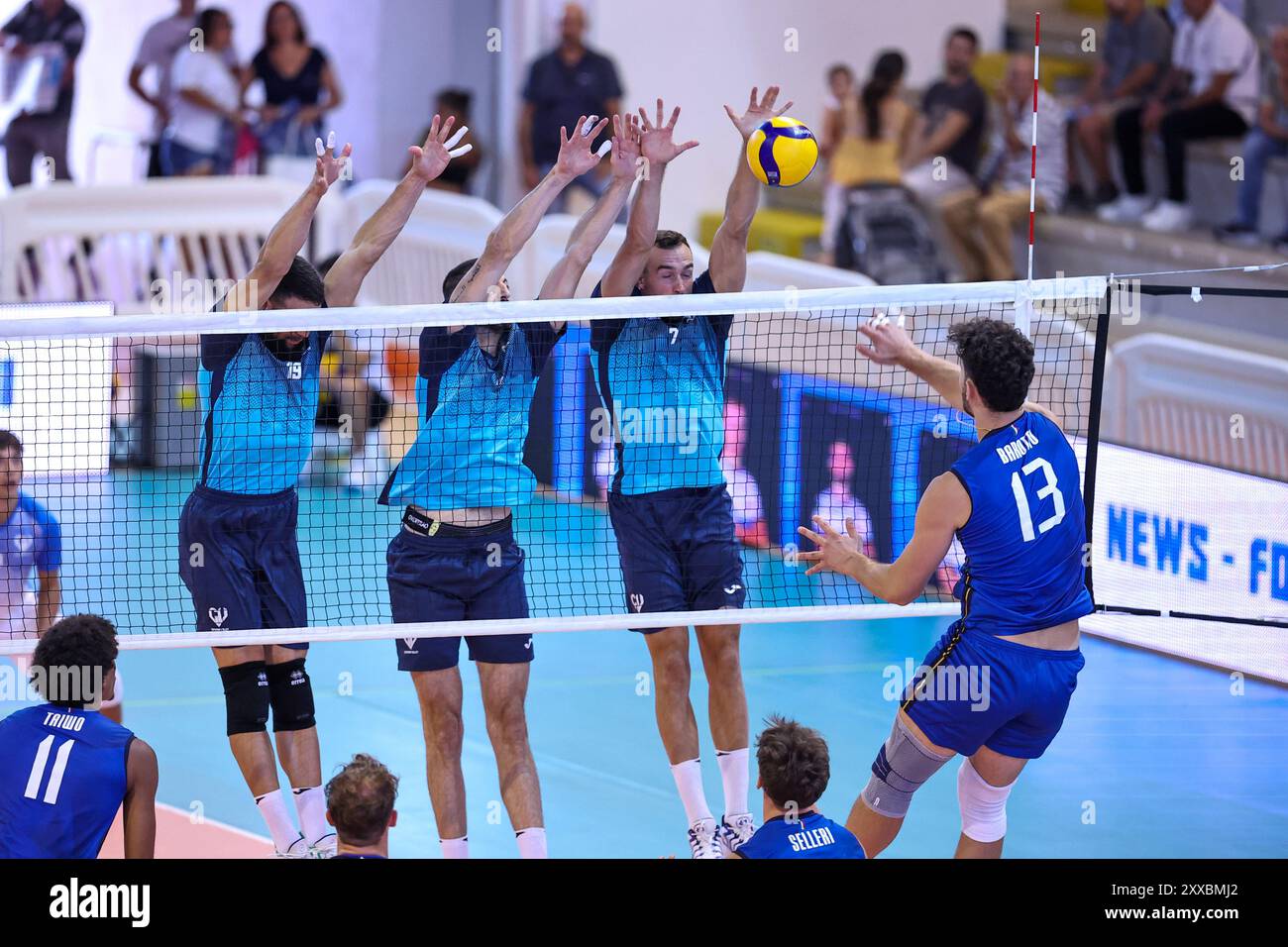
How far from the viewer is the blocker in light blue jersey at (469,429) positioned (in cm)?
765

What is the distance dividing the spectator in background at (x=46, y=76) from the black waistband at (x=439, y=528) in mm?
12479

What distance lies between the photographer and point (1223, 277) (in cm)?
1579

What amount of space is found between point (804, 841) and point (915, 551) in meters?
1.17

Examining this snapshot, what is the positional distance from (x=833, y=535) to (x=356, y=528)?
8903 millimetres

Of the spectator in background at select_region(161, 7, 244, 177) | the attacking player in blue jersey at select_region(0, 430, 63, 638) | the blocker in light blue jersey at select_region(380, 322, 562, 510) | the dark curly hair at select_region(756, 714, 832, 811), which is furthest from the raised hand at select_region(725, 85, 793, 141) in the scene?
the spectator in background at select_region(161, 7, 244, 177)

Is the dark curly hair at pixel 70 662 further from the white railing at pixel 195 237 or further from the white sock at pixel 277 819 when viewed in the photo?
the white railing at pixel 195 237

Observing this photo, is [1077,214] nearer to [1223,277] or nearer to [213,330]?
[1223,277]

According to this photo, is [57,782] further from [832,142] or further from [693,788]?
[832,142]

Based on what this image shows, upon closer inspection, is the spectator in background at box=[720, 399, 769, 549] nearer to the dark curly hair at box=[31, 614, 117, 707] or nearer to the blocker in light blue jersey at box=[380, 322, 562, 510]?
the blocker in light blue jersey at box=[380, 322, 562, 510]

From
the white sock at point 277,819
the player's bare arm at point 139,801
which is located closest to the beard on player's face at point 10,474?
the white sock at point 277,819

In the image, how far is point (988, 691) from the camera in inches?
276

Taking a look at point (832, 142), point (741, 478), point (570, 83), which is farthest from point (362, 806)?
point (570, 83)
